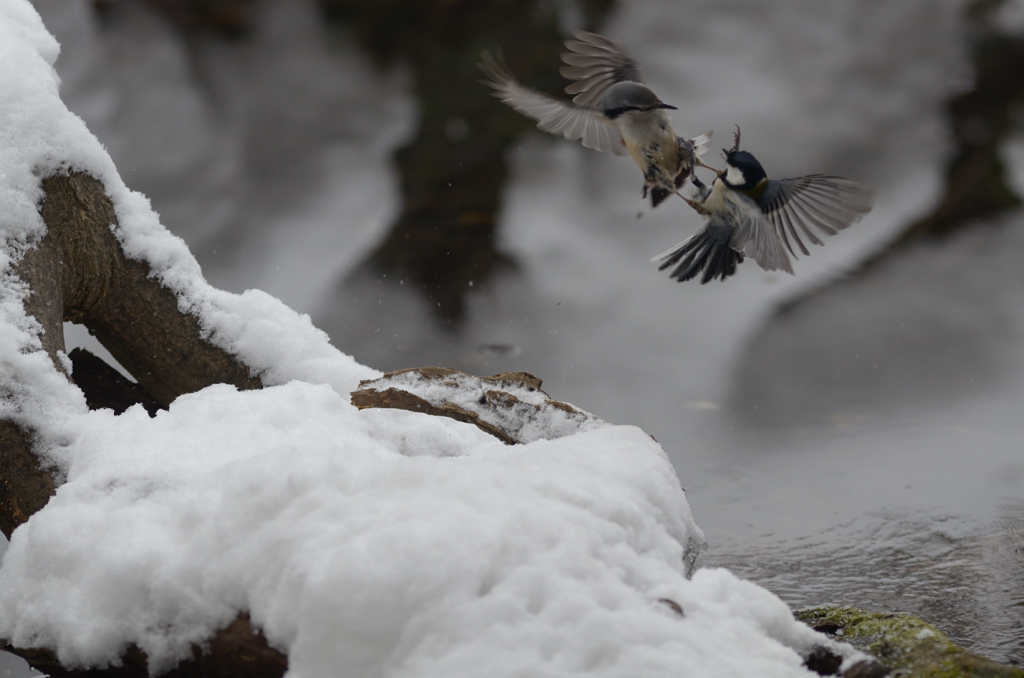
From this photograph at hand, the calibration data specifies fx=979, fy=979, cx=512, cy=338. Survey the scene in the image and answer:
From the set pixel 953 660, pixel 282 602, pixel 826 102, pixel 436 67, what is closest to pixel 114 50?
pixel 436 67

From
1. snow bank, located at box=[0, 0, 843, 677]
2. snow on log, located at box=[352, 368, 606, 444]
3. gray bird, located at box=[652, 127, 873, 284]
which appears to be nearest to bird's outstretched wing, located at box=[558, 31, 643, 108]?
gray bird, located at box=[652, 127, 873, 284]

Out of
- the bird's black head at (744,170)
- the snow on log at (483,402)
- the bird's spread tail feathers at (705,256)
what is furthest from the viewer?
the bird's spread tail feathers at (705,256)

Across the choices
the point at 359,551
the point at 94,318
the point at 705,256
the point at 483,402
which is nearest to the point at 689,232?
the point at 705,256

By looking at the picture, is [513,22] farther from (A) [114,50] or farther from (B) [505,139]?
(A) [114,50]

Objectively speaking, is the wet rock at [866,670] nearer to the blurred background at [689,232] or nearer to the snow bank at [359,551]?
the snow bank at [359,551]

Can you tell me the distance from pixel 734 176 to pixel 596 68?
1.51 feet

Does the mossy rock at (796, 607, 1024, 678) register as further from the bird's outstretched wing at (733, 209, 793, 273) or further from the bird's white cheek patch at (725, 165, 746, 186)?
the bird's white cheek patch at (725, 165, 746, 186)

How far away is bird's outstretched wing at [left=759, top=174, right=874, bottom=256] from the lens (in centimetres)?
174

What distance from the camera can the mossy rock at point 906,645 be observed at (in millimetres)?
1141

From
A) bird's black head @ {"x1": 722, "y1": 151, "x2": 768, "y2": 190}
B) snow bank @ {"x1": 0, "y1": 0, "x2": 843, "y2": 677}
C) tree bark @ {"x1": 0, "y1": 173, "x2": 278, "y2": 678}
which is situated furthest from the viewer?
bird's black head @ {"x1": 722, "y1": 151, "x2": 768, "y2": 190}

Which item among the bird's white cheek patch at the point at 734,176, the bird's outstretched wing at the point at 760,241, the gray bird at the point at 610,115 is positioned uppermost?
the gray bird at the point at 610,115

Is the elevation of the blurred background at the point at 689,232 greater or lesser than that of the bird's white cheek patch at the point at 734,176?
greater

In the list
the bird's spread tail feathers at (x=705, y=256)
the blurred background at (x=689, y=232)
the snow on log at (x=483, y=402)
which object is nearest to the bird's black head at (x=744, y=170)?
the bird's spread tail feathers at (x=705, y=256)

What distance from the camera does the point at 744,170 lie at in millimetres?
1838
